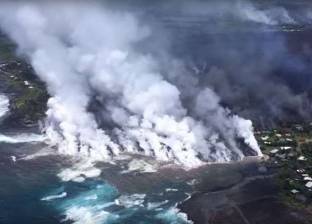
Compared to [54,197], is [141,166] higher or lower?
higher

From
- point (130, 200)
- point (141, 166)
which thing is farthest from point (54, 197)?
point (141, 166)

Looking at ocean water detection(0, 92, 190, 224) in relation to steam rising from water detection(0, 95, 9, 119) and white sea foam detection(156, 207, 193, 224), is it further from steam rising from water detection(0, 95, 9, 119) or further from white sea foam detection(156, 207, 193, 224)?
steam rising from water detection(0, 95, 9, 119)

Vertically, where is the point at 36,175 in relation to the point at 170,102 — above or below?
below

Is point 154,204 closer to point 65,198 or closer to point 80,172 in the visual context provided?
point 65,198

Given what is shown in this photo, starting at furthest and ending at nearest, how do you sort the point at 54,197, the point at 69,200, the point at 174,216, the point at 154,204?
the point at 54,197 < the point at 69,200 < the point at 154,204 < the point at 174,216

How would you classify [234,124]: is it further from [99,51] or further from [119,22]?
[119,22]

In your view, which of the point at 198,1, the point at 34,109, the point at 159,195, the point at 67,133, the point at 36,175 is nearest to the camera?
the point at 159,195

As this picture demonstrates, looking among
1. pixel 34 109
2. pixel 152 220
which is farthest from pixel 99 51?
pixel 152 220

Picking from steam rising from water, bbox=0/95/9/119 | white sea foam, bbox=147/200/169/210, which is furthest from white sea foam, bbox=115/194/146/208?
steam rising from water, bbox=0/95/9/119
